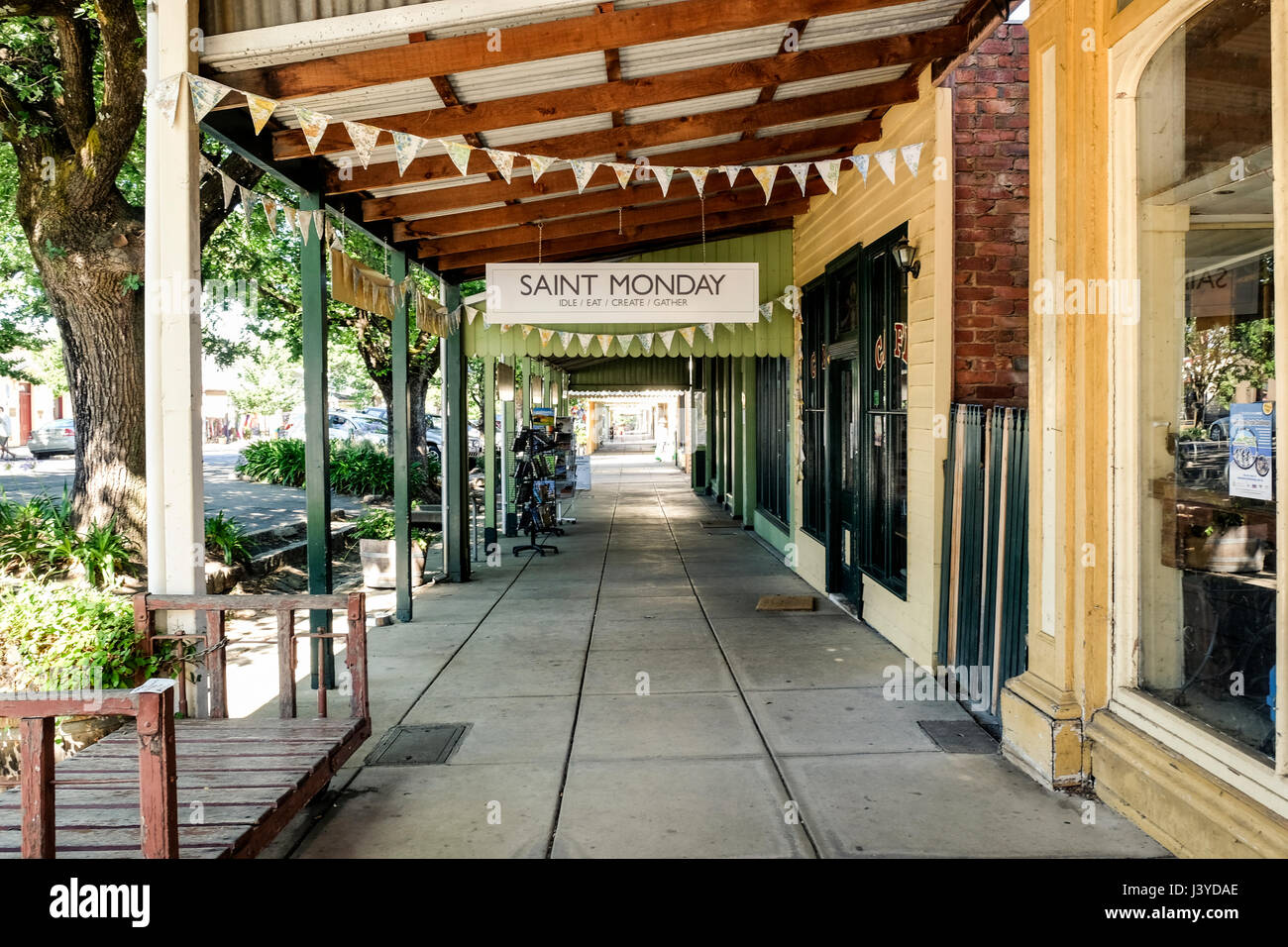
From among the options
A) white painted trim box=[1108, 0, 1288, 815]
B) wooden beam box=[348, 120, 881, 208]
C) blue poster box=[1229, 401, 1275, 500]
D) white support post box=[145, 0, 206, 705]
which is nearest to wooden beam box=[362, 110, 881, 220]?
wooden beam box=[348, 120, 881, 208]

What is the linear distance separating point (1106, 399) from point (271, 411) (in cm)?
6648

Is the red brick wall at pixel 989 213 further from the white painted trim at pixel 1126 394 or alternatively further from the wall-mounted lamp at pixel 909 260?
the white painted trim at pixel 1126 394

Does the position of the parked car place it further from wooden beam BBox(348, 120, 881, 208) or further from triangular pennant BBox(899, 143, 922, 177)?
triangular pennant BBox(899, 143, 922, 177)

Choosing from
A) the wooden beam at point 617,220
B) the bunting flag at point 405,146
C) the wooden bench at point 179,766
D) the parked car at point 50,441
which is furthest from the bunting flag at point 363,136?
the parked car at point 50,441

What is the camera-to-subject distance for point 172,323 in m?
4.15

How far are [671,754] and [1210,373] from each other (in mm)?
2954

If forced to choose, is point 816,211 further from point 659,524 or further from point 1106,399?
point 659,524

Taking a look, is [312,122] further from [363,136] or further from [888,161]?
[888,161]

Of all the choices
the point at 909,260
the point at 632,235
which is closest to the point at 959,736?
the point at 909,260

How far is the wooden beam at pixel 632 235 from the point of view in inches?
357

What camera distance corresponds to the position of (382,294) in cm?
725

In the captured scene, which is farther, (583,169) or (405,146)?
(583,169)
